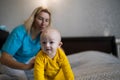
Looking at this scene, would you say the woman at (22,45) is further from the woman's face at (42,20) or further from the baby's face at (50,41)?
the baby's face at (50,41)

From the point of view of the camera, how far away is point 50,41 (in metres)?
1.38

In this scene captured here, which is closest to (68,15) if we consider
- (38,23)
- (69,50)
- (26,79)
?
(69,50)

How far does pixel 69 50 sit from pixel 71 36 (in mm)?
215

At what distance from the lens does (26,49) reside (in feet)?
6.07

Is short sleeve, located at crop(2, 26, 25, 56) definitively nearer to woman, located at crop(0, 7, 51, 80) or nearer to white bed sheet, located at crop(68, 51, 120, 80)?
woman, located at crop(0, 7, 51, 80)

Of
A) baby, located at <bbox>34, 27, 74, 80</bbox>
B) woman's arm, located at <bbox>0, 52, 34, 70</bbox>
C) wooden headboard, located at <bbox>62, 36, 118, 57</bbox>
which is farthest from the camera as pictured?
wooden headboard, located at <bbox>62, 36, 118, 57</bbox>

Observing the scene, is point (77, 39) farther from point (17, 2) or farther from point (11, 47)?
point (11, 47)

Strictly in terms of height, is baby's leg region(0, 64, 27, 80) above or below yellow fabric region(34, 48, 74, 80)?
below

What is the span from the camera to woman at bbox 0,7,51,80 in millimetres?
1684

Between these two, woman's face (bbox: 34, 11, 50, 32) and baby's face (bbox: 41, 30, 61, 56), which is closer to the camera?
baby's face (bbox: 41, 30, 61, 56)

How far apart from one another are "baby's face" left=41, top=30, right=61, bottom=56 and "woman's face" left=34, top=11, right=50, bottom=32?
432 mm

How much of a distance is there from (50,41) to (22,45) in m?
0.51

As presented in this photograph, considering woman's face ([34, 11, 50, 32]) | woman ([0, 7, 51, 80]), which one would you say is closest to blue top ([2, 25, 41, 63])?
woman ([0, 7, 51, 80])

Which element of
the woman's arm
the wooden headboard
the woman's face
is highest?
the woman's face
